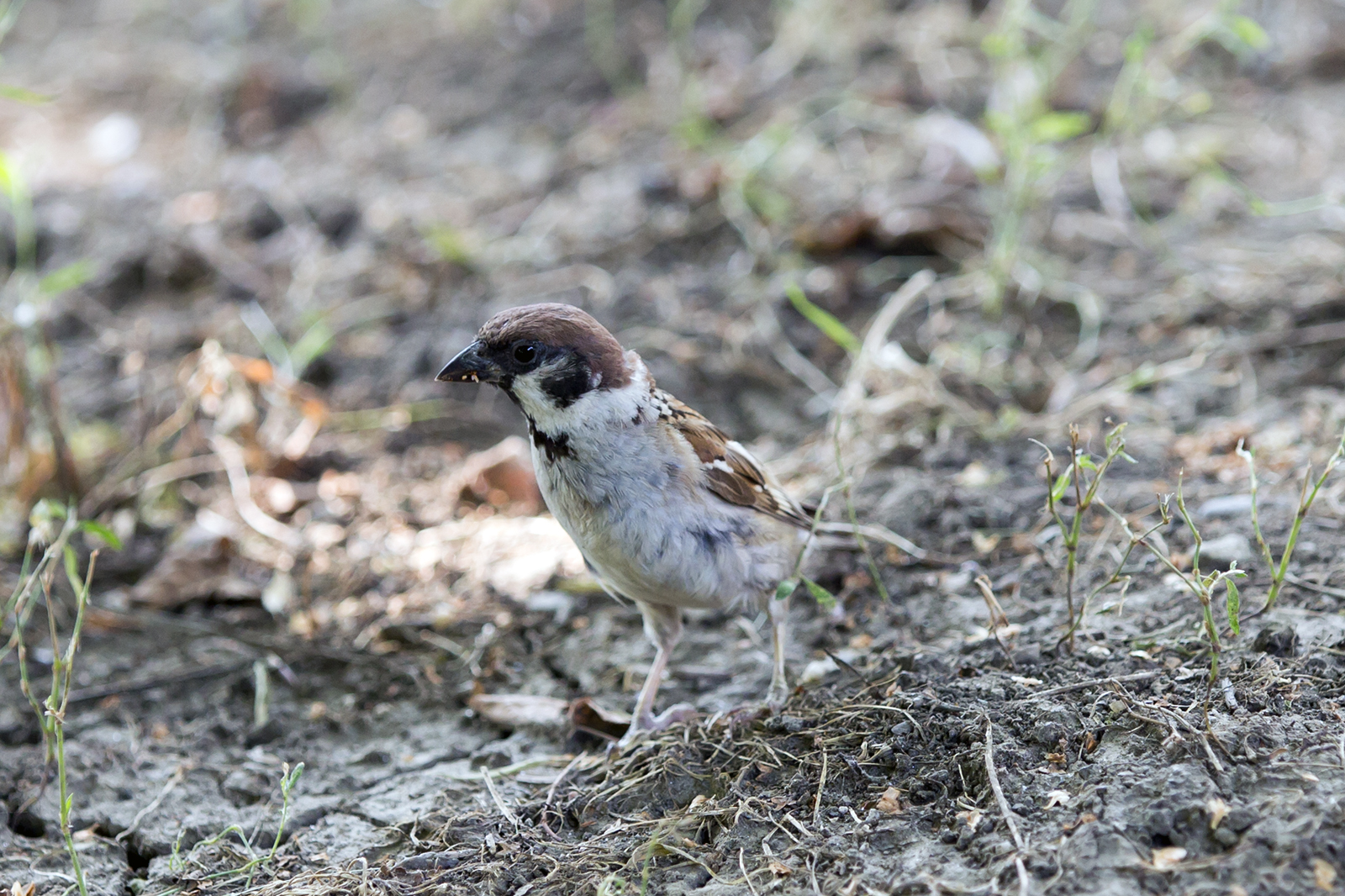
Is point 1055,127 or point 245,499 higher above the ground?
point 1055,127

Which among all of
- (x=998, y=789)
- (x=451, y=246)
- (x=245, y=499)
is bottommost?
(x=245, y=499)

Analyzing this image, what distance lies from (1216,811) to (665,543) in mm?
1475

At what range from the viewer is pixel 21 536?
440 cm

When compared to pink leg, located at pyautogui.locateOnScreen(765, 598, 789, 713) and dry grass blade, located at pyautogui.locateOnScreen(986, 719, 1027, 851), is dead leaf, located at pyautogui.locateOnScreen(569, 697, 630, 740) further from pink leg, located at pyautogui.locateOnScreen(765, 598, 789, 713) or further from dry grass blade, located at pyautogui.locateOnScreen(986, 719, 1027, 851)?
dry grass blade, located at pyautogui.locateOnScreen(986, 719, 1027, 851)

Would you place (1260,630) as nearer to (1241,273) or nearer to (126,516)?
(1241,273)

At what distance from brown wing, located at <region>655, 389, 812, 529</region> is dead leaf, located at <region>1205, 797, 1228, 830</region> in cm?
153

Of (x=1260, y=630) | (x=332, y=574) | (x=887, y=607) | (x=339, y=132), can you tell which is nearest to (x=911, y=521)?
(x=887, y=607)

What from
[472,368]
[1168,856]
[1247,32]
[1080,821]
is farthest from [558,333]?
[1247,32]

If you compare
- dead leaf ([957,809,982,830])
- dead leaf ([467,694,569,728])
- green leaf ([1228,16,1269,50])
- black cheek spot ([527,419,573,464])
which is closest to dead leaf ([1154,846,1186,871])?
dead leaf ([957,809,982,830])

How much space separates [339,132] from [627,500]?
5503mm

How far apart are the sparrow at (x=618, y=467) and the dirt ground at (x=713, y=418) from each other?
16.9 inches

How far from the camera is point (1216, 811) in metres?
2.29

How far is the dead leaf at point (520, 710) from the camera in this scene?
360 cm

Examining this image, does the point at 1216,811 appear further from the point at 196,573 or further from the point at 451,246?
the point at 451,246
